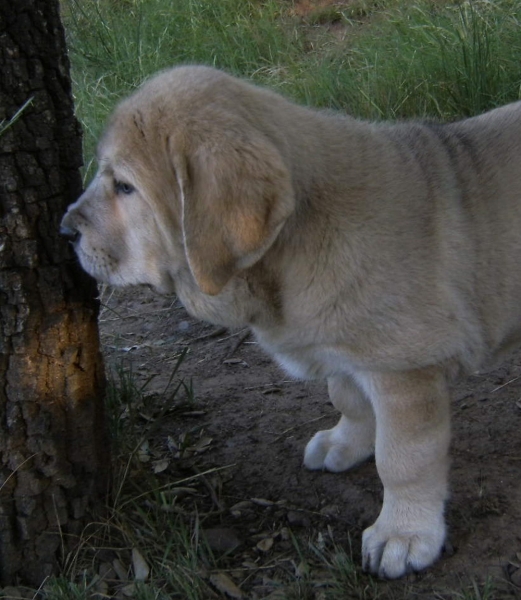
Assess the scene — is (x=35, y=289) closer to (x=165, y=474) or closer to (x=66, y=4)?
(x=165, y=474)

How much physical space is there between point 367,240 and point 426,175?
1.24 feet

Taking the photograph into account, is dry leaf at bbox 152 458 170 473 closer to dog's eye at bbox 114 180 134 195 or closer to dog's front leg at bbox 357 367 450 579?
dog's front leg at bbox 357 367 450 579

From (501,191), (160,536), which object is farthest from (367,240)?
(160,536)

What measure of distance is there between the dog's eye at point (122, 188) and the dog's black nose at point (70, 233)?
18 cm

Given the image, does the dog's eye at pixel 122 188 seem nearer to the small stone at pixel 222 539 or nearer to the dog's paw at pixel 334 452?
the small stone at pixel 222 539

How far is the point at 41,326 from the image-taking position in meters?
2.75

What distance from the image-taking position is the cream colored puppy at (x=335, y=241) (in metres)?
2.49

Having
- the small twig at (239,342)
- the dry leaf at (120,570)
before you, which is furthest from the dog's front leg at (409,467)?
the small twig at (239,342)

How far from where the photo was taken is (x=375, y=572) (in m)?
2.88

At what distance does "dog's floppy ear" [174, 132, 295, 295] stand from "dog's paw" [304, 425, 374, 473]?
118 centimetres

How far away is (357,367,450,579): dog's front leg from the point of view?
2824mm

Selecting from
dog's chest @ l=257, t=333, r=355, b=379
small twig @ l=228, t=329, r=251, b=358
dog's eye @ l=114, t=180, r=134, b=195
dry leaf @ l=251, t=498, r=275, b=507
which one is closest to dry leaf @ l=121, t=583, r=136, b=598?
dry leaf @ l=251, t=498, r=275, b=507

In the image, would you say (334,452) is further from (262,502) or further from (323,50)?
(323,50)

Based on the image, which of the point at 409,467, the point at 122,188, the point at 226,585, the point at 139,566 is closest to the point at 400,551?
the point at 409,467
